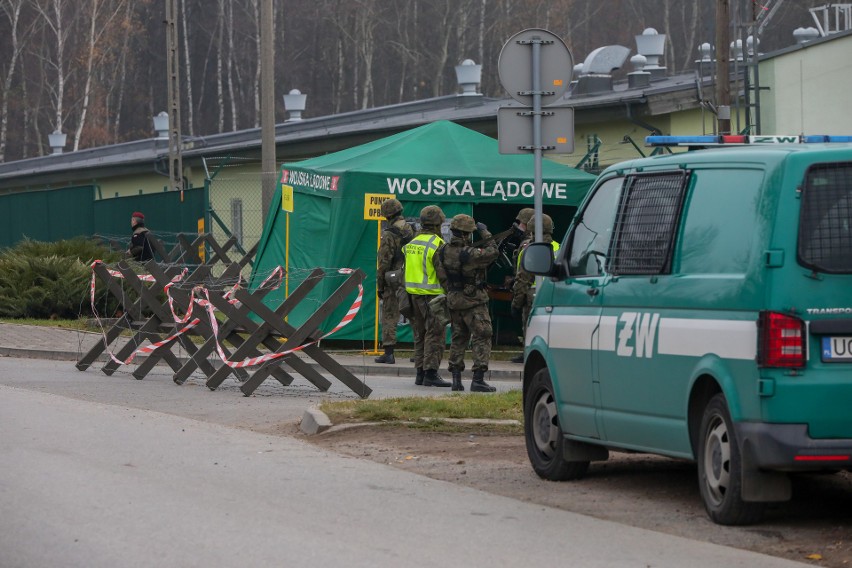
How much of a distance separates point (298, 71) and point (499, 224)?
64.1m

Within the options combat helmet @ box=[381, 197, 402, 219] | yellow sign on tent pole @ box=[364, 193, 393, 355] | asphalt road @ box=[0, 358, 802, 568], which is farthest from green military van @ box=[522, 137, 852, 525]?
yellow sign on tent pole @ box=[364, 193, 393, 355]

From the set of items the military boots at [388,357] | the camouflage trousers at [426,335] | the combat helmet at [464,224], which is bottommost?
the military boots at [388,357]

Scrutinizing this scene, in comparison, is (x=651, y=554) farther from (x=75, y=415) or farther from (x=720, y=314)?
(x=75, y=415)

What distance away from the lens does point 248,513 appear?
8.35m

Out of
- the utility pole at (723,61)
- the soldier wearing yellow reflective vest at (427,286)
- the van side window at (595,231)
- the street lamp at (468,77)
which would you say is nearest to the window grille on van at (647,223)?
the van side window at (595,231)

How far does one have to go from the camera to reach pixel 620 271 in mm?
8836

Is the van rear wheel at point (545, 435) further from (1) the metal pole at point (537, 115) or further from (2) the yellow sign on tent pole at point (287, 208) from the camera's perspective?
(2) the yellow sign on tent pole at point (287, 208)

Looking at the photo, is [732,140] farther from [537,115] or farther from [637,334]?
[537,115]

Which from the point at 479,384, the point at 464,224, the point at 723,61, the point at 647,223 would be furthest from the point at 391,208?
the point at 647,223

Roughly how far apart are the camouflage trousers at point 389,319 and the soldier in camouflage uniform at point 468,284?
3.82 metres

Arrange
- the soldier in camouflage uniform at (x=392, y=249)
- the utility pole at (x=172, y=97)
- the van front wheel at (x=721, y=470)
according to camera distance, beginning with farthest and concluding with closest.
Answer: the utility pole at (x=172, y=97) < the soldier in camouflage uniform at (x=392, y=249) < the van front wheel at (x=721, y=470)

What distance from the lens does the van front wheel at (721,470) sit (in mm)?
7648

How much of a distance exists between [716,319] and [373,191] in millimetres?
13488

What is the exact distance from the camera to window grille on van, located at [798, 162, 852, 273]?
24.4 feet
